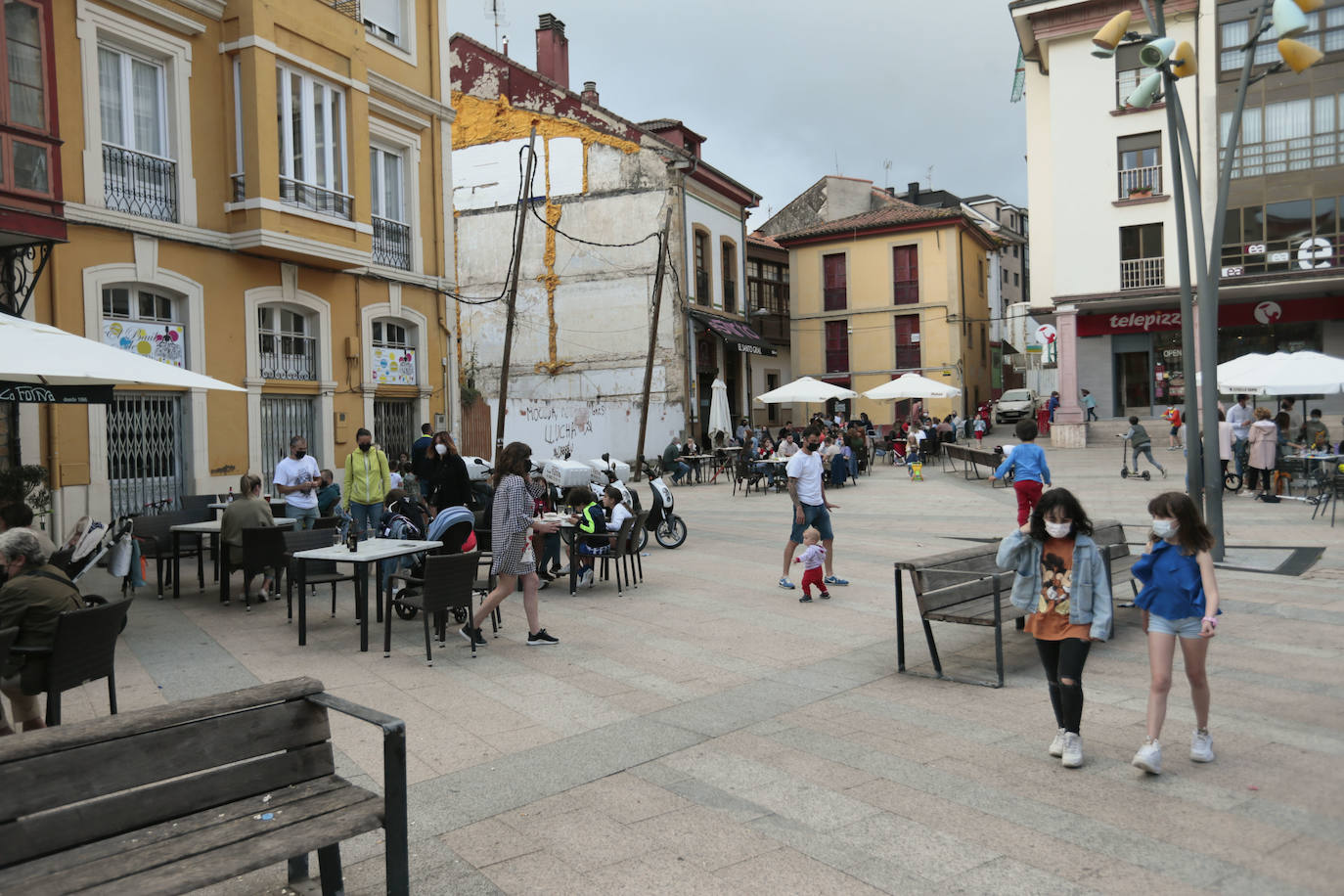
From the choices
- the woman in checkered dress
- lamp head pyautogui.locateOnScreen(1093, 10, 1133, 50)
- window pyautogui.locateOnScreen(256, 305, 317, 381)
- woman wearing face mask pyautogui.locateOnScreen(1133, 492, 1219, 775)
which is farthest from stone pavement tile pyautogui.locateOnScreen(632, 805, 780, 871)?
window pyautogui.locateOnScreen(256, 305, 317, 381)

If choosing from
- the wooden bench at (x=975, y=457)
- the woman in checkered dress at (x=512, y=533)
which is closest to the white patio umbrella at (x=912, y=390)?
the wooden bench at (x=975, y=457)

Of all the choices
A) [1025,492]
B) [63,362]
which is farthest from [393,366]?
[1025,492]

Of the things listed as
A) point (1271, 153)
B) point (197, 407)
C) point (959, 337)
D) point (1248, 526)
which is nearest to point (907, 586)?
point (1248, 526)

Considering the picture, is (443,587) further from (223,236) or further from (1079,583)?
(223,236)

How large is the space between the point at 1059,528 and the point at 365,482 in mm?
9193

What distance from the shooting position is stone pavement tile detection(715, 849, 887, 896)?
11.6ft

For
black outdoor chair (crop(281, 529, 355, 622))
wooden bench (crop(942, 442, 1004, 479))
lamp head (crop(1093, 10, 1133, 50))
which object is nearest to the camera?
black outdoor chair (crop(281, 529, 355, 622))

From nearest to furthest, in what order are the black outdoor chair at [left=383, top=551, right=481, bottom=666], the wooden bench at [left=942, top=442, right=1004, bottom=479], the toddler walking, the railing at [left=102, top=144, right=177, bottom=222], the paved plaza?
1. the paved plaza
2. the black outdoor chair at [left=383, top=551, right=481, bottom=666]
3. the toddler walking
4. the railing at [left=102, top=144, right=177, bottom=222]
5. the wooden bench at [left=942, top=442, right=1004, bottom=479]

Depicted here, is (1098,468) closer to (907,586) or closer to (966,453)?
(966,453)

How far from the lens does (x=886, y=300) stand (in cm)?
4047

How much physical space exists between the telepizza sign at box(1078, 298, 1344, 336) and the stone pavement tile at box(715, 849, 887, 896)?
2841 cm

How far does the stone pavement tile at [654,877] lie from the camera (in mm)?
3553

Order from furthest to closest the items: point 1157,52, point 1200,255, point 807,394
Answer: point 807,394 < point 1200,255 < point 1157,52

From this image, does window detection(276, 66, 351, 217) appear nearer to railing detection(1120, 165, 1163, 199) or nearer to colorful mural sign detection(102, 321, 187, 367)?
colorful mural sign detection(102, 321, 187, 367)
